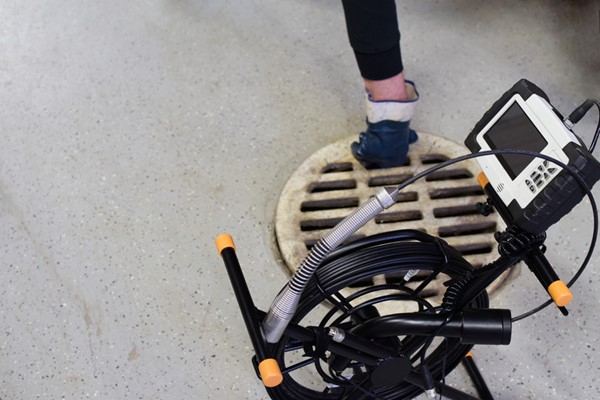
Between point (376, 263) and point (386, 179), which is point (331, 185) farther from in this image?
point (376, 263)

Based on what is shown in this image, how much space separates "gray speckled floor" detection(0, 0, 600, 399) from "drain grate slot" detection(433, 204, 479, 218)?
7.3 inches

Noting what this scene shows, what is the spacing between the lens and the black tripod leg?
49.8 inches

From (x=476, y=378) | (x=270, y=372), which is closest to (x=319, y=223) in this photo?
(x=476, y=378)

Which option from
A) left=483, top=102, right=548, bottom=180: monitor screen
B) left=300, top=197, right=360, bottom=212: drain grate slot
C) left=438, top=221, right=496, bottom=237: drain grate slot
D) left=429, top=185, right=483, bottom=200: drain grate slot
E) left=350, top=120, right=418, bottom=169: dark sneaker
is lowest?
left=300, top=197, right=360, bottom=212: drain grate slot

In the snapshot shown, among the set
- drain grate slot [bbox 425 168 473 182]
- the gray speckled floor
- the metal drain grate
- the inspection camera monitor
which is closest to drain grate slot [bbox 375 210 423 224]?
the metal drain grate

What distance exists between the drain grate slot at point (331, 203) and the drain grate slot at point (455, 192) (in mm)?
170

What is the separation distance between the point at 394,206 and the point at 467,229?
164 mm

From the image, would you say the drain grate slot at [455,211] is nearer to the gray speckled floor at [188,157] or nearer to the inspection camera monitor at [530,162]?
the gray speckled floor at [188,157]

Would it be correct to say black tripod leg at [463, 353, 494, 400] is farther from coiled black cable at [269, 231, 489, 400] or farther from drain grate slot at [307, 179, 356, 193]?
drain grate slot at [307, 179, 356, 193]

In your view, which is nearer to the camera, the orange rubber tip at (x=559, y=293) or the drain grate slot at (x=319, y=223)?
the orange rubber tip at (x=559, y=293)

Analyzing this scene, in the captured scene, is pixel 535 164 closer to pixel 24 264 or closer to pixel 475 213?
pixel 475 213

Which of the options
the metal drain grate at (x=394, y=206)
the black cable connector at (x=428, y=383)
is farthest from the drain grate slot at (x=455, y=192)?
the black cable connector at (x=428, y=383)

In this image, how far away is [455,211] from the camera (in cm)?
151

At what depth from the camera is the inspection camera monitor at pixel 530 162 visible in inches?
33.7
